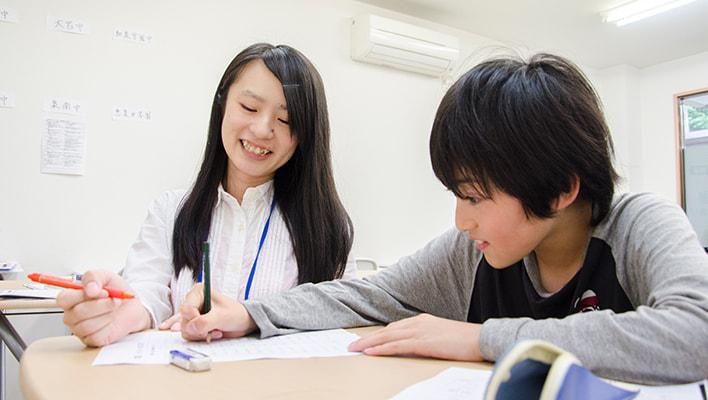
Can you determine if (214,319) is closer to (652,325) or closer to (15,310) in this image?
(652,325)

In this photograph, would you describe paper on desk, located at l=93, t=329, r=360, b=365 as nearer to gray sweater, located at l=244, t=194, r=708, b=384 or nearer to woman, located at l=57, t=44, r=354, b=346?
gray sweater, located at l=244, t=194, r=708, b=384

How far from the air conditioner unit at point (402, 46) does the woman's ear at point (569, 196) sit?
8.87 feet

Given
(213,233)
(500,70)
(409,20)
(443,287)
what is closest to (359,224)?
(409,20)

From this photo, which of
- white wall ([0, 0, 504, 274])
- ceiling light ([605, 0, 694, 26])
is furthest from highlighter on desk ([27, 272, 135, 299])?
ceiling light ([605, 0, 694, 26])

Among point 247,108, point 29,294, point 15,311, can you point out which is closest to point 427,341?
point 247,108

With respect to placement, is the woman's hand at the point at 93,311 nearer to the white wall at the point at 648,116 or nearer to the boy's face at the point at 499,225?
the boy's face at the point at 499,225

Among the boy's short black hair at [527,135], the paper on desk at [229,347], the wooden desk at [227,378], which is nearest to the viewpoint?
the wooden desk at [227,378]

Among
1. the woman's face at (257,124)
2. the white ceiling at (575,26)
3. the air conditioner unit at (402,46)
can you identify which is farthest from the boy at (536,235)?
the white ceiling at (575,26)

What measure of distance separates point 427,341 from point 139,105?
2369 millimetres

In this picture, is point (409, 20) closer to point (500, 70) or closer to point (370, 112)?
point (370, 112)

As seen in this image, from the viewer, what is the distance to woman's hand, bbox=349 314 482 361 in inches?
29.1

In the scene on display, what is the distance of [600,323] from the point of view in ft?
2.17

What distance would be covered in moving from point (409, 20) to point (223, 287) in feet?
9.69

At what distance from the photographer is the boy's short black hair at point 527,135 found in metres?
0.81
